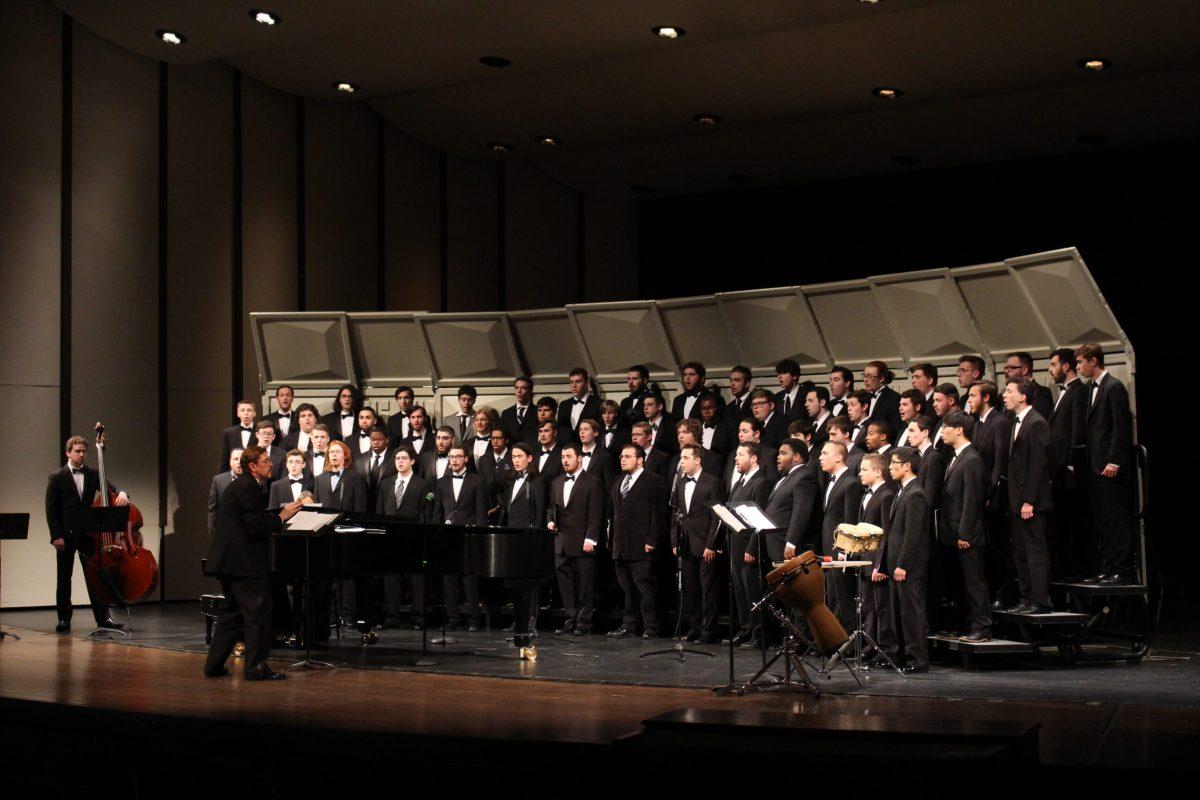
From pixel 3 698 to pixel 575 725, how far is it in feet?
9.03

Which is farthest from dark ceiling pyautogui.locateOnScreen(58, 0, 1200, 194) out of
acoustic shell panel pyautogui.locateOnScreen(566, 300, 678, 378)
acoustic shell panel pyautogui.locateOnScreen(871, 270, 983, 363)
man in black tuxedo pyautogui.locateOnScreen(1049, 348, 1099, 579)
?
man in black tuxedo pyautogui.locateOnScreen(1049, 348, 1099, 579)

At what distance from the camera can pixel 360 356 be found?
1219cm

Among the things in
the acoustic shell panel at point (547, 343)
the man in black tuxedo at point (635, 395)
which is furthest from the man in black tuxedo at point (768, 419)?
the acoustic shell panel at point (547, 343)

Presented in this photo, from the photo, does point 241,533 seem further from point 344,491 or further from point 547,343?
point 547,343

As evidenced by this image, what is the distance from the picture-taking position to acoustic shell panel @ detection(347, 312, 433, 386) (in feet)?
39.5

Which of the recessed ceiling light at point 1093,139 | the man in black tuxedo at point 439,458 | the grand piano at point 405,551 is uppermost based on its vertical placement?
the recessed ceiling light at point 1093,139

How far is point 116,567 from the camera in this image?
9.72m

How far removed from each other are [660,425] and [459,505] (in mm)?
1603

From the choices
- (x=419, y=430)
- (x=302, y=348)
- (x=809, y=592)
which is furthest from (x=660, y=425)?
(x=302, y=348)

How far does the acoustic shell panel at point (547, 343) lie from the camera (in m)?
11.6

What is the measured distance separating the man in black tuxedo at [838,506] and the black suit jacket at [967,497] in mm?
536

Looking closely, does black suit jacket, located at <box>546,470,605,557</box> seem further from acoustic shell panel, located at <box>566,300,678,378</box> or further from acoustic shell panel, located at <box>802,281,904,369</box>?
acoustic shell panel, located at <box>802,281,904,369</box>

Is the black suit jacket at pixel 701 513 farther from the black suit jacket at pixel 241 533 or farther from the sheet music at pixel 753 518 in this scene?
the black suit jacket at pixel 241 533

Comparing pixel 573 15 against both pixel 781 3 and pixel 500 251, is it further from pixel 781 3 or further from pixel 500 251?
pixel 500 251
